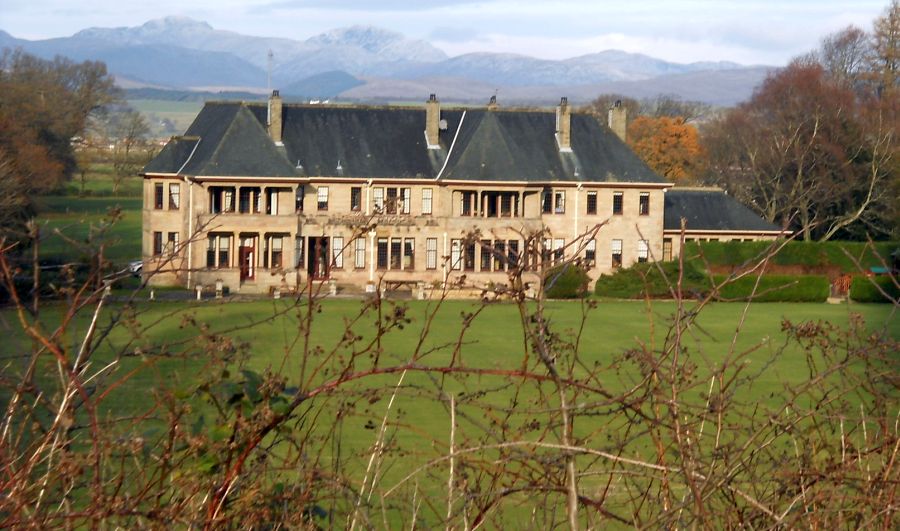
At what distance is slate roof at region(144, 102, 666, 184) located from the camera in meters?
54.8

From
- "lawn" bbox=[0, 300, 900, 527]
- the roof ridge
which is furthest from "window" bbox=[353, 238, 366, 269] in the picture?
the roof ridge

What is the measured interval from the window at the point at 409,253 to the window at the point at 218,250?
7484 mm

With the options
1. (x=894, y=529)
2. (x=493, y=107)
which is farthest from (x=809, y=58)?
(x=894, y=529)

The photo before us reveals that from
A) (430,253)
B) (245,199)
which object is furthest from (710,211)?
(245,199)

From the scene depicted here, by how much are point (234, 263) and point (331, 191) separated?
17.5 feet

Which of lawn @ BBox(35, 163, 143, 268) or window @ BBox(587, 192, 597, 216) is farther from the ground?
window @ BBox(587, 192, 597, 216)

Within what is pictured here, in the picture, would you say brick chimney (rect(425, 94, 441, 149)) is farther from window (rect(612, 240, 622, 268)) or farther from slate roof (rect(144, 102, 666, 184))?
window (rect(612, 240, 622, 268))

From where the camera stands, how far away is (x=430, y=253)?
55312 millimetres

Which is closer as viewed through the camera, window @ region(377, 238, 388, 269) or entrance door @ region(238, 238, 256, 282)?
entrance door @ region(238, 238, 256, 282)

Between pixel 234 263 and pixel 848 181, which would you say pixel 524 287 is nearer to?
pixel 234 263

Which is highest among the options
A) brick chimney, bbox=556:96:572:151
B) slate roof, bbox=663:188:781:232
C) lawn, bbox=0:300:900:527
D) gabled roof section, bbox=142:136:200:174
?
brick chimney, bbox=556:96:572:151

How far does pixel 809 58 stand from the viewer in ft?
325

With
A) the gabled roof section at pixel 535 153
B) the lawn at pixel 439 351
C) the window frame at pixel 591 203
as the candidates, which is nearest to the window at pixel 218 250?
the lawn at pixel 439 351

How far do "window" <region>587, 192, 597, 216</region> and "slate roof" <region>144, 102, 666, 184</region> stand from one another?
715 millimetres
